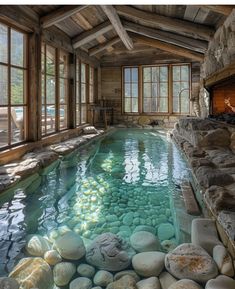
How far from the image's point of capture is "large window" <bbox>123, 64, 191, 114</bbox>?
10.7m

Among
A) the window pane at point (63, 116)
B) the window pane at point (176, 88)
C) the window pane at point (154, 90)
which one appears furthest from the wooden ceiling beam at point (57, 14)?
the window pane at point (176, 88)

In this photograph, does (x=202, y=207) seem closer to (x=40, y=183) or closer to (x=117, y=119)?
(x=40, y=183)

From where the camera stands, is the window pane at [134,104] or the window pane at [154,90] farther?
the window pane at [134,104]

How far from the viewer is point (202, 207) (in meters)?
2.96

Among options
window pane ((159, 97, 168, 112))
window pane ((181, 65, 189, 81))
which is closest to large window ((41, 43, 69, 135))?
window pane ((159, 97, 168, 112))

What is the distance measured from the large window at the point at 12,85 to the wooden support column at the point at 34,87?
9 cm

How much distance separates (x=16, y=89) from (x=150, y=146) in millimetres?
3273

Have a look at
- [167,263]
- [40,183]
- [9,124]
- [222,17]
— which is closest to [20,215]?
[40,183]

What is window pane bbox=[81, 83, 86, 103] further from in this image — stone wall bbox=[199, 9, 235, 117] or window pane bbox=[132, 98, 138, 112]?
stone wall bbox=[199, 9, 235, 117]

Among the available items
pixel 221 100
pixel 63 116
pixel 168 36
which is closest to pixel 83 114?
pixel 63 116

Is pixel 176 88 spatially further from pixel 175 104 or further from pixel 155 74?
pixel 155 74

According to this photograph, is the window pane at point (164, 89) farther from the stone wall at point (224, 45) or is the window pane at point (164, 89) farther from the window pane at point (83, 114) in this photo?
the stone wall at point (224, 45)

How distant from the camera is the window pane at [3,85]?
4566mm

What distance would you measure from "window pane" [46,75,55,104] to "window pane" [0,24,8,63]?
5.61 feet
